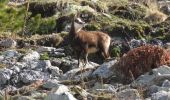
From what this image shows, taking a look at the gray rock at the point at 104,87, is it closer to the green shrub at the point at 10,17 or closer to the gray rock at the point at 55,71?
the gray rock at the point at 55,71

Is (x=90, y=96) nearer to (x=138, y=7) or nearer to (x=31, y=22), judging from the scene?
(x=31, y=22)

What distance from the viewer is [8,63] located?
14.1 meters

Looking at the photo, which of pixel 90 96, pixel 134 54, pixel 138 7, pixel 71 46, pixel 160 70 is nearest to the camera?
pixel 90 96

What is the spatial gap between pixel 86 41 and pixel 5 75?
11.2 feet

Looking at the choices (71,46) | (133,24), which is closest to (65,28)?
(133,24)

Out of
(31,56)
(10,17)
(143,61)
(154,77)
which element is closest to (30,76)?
(10,17)

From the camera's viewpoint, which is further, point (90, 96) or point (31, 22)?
point (31, 22)

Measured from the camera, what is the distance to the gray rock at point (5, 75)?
40.1 ft

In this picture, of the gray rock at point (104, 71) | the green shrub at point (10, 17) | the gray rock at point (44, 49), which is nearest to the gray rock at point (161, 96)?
the gray rock at point (104, 71)

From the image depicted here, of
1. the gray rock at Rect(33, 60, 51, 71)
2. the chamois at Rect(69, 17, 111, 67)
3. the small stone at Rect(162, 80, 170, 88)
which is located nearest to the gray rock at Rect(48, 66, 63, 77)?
the gray rock at Rect(33, 60, 51, 71)

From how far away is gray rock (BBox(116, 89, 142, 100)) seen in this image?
28.5ft

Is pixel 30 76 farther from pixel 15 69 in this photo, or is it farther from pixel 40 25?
pixel 40 25

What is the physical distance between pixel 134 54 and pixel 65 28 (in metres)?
7.60

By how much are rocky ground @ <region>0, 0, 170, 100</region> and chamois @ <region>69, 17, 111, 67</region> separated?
298mm
